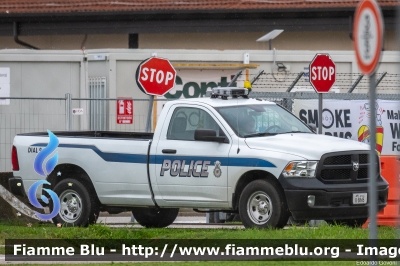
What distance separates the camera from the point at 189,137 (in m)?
13.4

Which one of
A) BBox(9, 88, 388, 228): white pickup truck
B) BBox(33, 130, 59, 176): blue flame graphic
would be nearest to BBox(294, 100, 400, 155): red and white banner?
BBox(9, 88, 388, 228): white pickup truck

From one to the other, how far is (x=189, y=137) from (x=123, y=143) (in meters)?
1.02

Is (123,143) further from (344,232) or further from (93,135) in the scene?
(344,232)

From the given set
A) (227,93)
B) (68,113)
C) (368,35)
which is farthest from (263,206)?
(68,113)

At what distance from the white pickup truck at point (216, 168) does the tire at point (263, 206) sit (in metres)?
0.01

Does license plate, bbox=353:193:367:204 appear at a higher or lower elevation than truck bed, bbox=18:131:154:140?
lower

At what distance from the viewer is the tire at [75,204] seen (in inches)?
550

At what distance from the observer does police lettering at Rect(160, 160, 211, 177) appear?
13.0 meters

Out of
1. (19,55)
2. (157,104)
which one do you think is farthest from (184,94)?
(19,55)

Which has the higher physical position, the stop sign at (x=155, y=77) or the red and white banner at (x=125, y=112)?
the stop sign at (x=155, y=77)

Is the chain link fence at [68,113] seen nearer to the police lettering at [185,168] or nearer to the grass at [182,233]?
the police lettering at [185,168]

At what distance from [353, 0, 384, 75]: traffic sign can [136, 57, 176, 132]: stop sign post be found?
846 centimetres

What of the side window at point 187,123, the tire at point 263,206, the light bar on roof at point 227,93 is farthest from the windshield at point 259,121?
the tire at point 263,206

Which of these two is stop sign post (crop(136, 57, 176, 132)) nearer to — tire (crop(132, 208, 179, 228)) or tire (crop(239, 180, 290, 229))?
tire (crop(132, 208, 179, 228))
